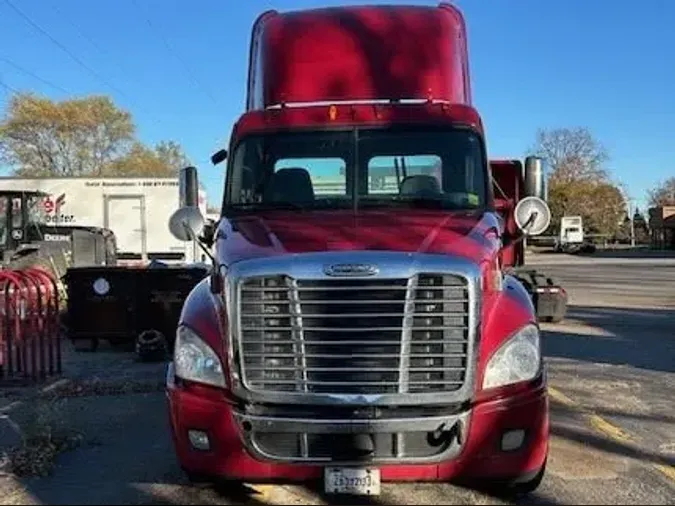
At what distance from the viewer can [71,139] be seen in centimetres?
6600

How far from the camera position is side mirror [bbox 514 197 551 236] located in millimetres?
6402

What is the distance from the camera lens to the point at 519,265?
17.1 metres

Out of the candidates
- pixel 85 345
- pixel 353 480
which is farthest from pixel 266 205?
pixel 85 345

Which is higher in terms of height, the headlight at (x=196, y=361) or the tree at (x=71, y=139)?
the tree at (x=71, y=139)

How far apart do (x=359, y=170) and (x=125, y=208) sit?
2092 centimetres

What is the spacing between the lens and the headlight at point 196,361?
5004 mm

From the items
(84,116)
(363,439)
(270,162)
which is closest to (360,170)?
(270,162)


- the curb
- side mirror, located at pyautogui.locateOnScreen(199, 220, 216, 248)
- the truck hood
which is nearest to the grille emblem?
the truck hood

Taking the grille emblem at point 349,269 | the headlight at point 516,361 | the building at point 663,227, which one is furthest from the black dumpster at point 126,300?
the building at point 663,227

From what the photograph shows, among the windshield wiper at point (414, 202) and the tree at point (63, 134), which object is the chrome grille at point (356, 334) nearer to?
the windshield wiper at point (414, 202)

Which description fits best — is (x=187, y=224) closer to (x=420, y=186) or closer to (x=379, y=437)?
(x=420, y=186)

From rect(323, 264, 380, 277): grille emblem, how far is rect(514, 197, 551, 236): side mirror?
6.58ft

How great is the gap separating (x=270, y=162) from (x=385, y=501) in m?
2.60

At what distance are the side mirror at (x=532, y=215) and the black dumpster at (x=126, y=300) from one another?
739 cm
